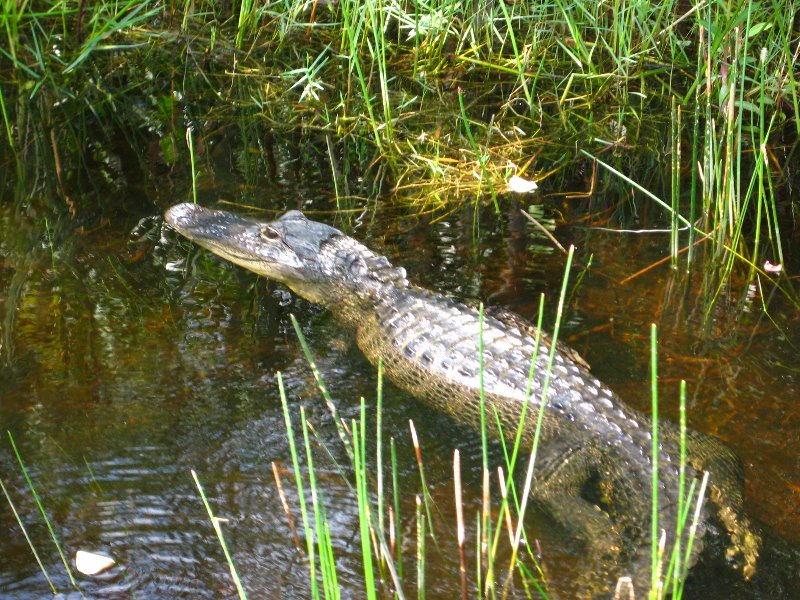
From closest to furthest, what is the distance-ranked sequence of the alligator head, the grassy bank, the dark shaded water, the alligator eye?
1. the dark shaded water
2. the alligator head
3. the alligator eye
4. the grassy bank

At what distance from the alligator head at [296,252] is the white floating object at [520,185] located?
1.30 m

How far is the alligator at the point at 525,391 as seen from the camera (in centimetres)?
288

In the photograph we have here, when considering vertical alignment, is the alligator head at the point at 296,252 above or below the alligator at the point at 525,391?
above

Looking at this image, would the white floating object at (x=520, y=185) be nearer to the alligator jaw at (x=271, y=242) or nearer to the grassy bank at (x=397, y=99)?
the grassy bank at (x=397, y=99)

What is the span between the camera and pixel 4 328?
3838 mm

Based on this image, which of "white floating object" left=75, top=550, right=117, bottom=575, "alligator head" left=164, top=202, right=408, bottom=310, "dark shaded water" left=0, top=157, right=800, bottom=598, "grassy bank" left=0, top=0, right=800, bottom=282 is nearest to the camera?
"white floating object" left=75, top=550, right=117, bottom=575

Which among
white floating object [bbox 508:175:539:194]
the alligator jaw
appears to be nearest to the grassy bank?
white floating object [bbox 508:175:539:194]

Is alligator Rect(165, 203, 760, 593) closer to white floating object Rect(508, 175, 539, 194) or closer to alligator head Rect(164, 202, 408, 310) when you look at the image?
alligator head Rect(164, 202, 408, 310)

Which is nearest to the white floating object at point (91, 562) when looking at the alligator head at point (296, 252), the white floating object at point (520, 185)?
the alligator head at point (296, 252)

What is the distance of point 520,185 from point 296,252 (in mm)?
1591

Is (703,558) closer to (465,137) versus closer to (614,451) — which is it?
(614,451)

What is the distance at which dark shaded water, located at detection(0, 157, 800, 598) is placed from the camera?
9.13 ft

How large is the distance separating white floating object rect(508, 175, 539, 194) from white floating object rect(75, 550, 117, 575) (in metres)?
3.30

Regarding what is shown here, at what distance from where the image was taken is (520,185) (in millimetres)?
5262
